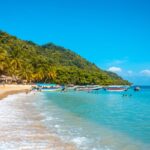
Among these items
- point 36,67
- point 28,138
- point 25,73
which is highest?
point 36,67

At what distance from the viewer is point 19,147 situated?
9977 millimetres

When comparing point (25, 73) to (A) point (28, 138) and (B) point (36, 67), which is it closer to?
(B) point (36, 67)

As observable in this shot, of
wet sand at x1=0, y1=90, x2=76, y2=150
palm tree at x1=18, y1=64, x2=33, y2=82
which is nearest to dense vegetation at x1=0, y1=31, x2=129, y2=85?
palm tree at x1=18, y1=64, x2=33, y2=82

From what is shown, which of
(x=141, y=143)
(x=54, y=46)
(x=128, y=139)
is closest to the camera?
(x=141, y=143)

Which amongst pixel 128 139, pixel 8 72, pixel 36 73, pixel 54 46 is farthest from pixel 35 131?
pixel 54 46

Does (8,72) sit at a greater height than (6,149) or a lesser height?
greater

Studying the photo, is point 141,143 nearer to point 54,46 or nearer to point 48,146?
point 48,146

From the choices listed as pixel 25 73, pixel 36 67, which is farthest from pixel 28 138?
pixel 36 67

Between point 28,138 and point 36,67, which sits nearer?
point 28,138

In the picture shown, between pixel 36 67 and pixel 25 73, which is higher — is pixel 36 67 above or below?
above

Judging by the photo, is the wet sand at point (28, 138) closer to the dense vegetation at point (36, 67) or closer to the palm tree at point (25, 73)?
the dense vegetation at point (36, 67)

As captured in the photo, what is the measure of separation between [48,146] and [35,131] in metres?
3.01

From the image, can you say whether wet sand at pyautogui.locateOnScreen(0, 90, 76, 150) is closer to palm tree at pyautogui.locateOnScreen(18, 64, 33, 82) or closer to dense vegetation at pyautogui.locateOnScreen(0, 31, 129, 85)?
dense vegetation at pyautogui.locateOnScreen(0, 31, 129, 85)

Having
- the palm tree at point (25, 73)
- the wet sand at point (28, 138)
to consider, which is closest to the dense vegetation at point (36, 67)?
the palm tree at point (25, 73)
